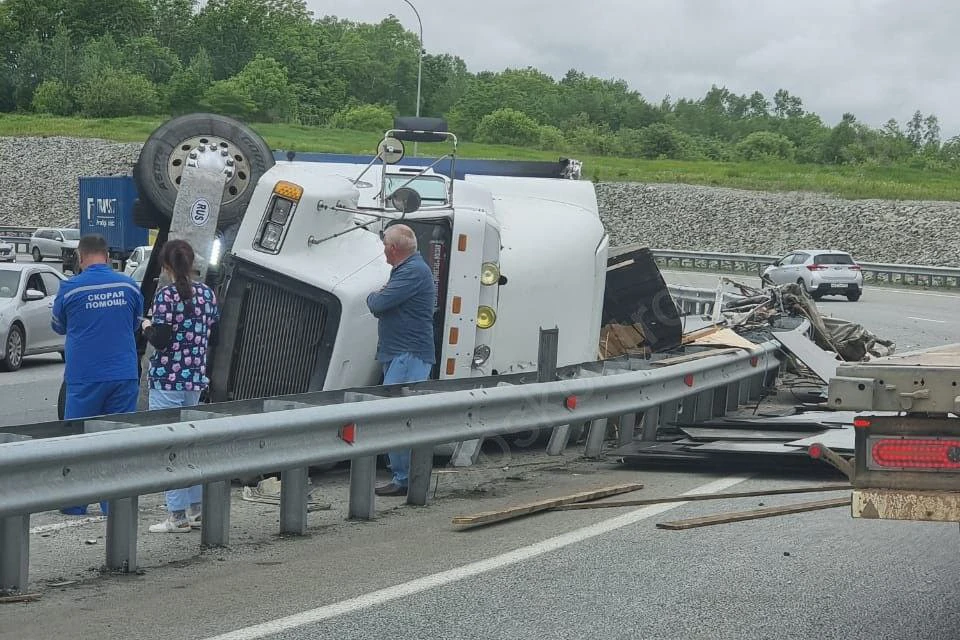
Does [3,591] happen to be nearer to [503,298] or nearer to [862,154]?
[503,298]

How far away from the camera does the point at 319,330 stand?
10523 millimetres

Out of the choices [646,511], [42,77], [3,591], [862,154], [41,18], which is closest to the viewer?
[3,591]

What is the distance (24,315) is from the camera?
21.3 meters

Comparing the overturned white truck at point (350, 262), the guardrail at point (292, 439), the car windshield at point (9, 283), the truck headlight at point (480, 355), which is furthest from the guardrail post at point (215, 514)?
the car windshield at point (9, 283)

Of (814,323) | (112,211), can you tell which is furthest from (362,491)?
(112,211)

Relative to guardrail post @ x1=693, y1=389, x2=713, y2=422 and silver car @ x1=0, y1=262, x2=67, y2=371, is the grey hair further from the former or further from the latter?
silver car @ x1=0, y1=262, x2=67, y2=371

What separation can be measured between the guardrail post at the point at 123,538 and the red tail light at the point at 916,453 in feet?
11.3

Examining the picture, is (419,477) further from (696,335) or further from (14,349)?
(14,349)

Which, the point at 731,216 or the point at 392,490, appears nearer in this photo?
the point at 392,490

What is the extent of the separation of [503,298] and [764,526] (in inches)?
157

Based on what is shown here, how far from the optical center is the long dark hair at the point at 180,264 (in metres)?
8.67

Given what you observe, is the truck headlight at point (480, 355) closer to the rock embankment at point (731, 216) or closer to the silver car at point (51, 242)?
the silver car at point (51, 242)

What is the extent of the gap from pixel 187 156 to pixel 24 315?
10.4 metres

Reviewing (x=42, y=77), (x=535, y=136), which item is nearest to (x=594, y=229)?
(x=535, y=136)
